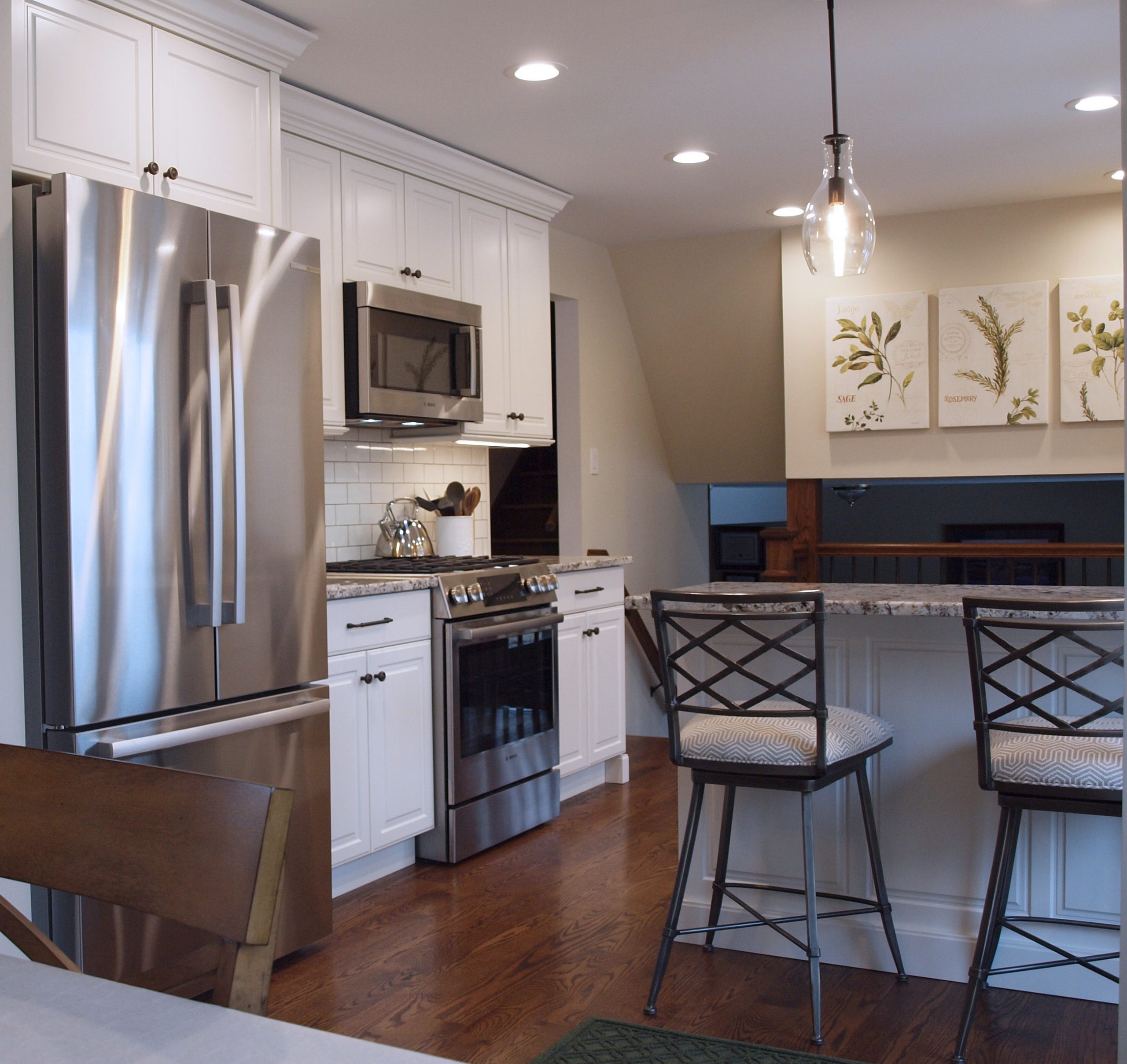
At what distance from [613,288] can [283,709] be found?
149 inches

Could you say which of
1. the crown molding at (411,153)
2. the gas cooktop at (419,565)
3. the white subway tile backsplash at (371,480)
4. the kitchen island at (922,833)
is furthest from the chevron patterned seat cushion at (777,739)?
the crown molding at (411,153)

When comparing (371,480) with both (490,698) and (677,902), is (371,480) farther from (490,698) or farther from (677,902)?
(677,902)

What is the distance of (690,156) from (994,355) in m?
1.89

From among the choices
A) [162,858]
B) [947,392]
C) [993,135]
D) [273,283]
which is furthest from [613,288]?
[162,858]

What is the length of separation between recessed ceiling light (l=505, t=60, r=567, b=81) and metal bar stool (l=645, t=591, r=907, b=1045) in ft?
5.82

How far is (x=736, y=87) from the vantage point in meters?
3.60

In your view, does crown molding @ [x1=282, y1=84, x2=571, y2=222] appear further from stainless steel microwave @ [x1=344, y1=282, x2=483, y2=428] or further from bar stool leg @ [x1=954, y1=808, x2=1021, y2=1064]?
bar stool leg @ [x1=954, y1=808, x2=1021, y2=1064]

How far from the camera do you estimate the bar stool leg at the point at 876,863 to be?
2.56 meters

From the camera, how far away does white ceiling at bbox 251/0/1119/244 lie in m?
3.05

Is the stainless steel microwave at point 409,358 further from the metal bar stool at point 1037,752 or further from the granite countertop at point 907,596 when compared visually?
the metal bar stool at point 1037,752

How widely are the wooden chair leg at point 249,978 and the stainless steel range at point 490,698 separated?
2.69 m

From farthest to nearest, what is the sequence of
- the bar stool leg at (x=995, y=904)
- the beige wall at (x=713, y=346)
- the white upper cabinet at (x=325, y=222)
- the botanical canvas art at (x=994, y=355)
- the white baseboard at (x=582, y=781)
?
the beige wall at (x=713, y=346) → the botanical canvas art at (x=994, y=355) → the white baseboard at (x=582, y=781) → the white upper cabinet at (x=325, y=222) → the bar stool leg at (x=995, y=904)

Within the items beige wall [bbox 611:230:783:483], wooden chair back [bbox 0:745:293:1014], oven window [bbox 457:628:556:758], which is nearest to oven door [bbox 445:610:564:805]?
oven window [bbox 457:628:556:758]

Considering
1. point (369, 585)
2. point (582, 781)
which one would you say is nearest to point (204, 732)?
point (369, 585)
